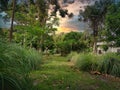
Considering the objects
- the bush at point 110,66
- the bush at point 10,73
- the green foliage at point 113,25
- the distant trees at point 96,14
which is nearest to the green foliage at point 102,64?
the bush at point 110,66

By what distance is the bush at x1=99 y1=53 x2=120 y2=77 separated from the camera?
1055cm

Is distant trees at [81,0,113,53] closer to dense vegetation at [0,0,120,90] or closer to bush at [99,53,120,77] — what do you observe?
dense vegetation at [0,0,120,90]

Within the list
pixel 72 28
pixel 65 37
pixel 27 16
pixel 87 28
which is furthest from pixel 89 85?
pixel 72 28

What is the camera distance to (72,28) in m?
41.5

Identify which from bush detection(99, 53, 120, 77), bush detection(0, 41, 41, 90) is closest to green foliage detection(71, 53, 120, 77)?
bush detection(99, 53, 120, 77)

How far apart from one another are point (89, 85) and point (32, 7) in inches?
697

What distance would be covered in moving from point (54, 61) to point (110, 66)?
6066 millimetres

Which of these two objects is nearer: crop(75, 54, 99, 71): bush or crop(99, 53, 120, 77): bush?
crop(99, 53, 120, 77): bush

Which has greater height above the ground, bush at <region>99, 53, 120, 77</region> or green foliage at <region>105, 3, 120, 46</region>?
green foliage at <region>105, 3, 120, 46</region>

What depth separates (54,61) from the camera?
1652cm

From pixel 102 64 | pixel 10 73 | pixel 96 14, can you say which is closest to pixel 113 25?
pixel 102 64

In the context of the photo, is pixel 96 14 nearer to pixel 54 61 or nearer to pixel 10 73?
pixel 54 61

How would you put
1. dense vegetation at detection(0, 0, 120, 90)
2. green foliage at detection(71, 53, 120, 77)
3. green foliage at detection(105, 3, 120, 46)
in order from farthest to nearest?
green foliage at detection(105, 3, 120, 46)
green foliage at detection(71, 53, 120, 77)
dense vegetation at detection(0, 0, 120, 90)

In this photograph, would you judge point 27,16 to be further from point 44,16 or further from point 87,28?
point 87,28
